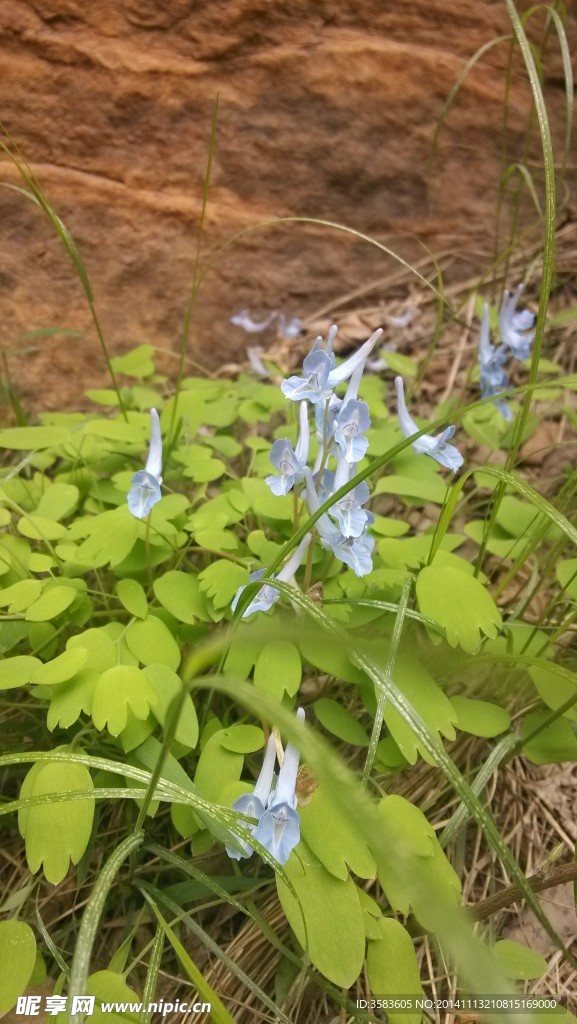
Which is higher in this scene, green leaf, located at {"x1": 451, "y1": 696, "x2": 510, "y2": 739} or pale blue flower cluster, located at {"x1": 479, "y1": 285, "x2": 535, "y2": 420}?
pale blue flower cluster, located at {"x1": 479, "y1": 285, "x2": 535, "y2": 420}

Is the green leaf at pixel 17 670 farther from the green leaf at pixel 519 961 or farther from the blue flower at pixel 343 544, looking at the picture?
A: the green leaf at pixel 519 961

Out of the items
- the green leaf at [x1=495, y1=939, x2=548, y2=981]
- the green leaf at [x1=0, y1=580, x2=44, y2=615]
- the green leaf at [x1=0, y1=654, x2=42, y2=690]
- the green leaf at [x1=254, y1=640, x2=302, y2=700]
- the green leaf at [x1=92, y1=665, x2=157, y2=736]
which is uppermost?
the green leaf at [x1=254, y1=640, x2=302, y2=700]

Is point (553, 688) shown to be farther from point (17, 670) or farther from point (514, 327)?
point (514, 327)

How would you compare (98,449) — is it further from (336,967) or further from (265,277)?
(336,967)

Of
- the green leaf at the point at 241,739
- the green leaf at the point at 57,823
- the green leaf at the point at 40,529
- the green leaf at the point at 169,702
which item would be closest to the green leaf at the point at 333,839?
the green leaf at the point at 241,739

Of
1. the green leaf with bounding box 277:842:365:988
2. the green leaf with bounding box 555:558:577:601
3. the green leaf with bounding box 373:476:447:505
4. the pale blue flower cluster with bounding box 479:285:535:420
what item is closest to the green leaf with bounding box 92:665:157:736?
the green leaf with bounding box 277:842:365:988

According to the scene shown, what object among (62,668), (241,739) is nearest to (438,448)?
(241,739)

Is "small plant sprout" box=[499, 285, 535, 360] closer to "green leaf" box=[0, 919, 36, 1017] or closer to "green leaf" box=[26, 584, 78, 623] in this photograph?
"green leaf" box=[26, 584, 78, 623]

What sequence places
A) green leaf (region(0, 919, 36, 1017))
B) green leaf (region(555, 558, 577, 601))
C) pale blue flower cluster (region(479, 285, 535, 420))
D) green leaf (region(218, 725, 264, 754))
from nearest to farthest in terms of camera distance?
green leaf (region(0, 919, 36, 1017)), green leaf (region(218, 725, 264, 754)), green leaf (region(555, 558, 577, 601)), pale blue flower cluster (region(479, 285, 535, 420))
